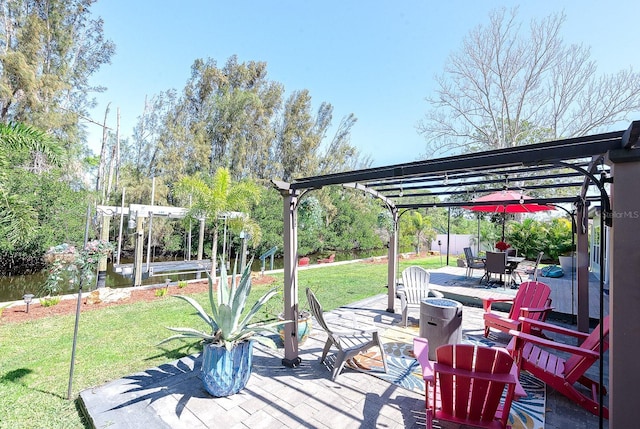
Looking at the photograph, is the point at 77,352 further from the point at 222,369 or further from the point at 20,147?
the point at 20,147

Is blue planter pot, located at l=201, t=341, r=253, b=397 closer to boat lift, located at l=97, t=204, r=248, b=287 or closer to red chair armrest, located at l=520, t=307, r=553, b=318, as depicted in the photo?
red chair armrest, located at l=520, t=307, r=553, b=318

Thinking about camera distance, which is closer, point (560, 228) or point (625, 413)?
point (625, 413)

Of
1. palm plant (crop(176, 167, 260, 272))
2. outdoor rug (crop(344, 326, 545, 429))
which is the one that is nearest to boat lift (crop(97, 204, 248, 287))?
palm plant (crop(176, 167, 260, 272))

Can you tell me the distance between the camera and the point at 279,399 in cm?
295

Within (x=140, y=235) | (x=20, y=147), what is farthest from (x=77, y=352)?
(x=140, y=235)

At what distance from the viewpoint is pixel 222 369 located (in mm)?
2916

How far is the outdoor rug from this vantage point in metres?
2.72

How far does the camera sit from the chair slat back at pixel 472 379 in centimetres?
226

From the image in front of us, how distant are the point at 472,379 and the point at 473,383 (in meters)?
0.04

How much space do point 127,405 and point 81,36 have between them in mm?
21977

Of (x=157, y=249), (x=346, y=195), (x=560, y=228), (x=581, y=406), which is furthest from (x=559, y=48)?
(x=157, y=249)

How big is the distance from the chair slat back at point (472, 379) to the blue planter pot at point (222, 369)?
1840 mm

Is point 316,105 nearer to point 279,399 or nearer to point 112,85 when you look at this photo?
point 112,85

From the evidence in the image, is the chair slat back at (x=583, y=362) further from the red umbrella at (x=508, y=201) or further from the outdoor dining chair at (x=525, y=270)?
the outdoor dining chair at (x=525, y=270)
